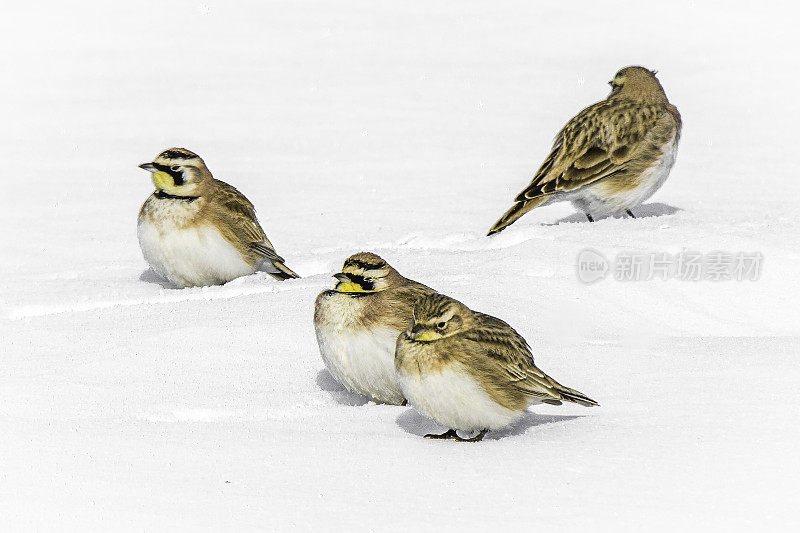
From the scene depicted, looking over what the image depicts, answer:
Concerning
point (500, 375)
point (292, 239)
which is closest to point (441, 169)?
point (292, 239)

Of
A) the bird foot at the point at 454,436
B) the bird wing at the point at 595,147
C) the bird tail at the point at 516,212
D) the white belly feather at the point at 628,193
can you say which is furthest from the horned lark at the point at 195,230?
the bird foot at the point at 454,436

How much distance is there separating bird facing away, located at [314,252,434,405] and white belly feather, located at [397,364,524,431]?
21.1 inches

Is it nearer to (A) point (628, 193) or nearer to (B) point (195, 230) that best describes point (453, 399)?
(B) point (195, 230)

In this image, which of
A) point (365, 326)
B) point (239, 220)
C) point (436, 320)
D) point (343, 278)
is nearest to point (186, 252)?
point (239, 220)

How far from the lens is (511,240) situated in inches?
376

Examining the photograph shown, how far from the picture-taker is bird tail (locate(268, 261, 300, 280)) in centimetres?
891

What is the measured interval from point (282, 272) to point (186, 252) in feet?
2.60

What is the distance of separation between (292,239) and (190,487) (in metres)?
5.59

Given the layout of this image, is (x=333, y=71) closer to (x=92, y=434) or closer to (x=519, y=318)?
(x=519, y=318)

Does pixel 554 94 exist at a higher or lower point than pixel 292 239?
higher

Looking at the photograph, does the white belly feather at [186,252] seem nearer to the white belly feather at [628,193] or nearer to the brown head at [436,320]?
the white belly feather at [628,193]

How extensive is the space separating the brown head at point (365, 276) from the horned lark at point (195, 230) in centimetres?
244

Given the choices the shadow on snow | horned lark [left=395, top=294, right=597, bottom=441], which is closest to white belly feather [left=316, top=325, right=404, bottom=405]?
the shadow on snow

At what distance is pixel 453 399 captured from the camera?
18.1 ft
